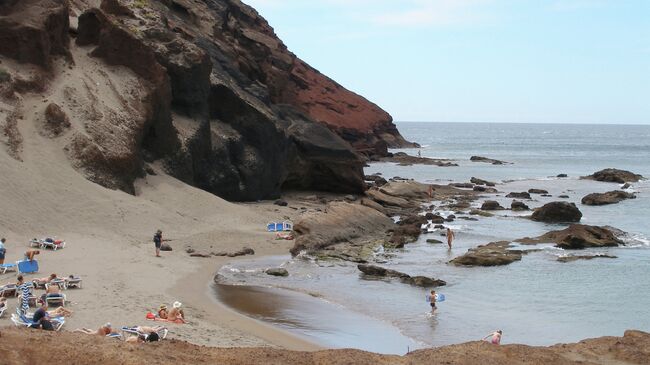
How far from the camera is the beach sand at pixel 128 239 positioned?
17.5 meters

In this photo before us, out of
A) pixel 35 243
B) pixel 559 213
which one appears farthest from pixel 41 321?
pixel 559 213

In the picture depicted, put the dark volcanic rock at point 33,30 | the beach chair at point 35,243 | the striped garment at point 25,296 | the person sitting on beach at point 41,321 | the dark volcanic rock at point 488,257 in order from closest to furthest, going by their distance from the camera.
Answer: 1. the person sitting on beach at point 41,321
2. the striped garment at point 25,296
3. the beach chair at point 35,243
4. the dark volcanic rock at point 488,257
5. the dark volcanic rock at point 33,30

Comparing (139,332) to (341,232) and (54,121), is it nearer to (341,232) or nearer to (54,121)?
(341,232)

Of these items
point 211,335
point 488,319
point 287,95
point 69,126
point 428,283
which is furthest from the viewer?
point 287,95

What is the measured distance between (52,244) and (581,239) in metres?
23.7

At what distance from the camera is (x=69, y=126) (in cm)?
3238

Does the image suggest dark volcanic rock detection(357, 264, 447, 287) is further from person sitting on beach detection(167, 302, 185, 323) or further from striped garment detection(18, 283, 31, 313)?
striped garment detection(18, 283, 31, 313)

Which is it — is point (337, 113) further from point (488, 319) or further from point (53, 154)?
point (488, 319)

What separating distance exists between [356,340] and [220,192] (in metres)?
26.1

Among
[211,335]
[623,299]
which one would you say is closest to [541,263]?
[623,299]

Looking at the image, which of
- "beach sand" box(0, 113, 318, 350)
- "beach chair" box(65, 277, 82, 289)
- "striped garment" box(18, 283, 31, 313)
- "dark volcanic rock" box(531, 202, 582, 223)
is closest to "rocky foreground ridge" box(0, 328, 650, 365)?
"beach sand" box(0, 113, 318, 350)

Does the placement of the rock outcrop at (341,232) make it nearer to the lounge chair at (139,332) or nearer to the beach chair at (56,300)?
the beach chair at (56,300)

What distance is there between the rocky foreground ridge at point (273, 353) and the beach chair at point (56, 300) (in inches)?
241

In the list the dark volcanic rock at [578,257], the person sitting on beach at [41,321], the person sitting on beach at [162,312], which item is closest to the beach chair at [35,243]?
the person sitting on beach at [162,312]
